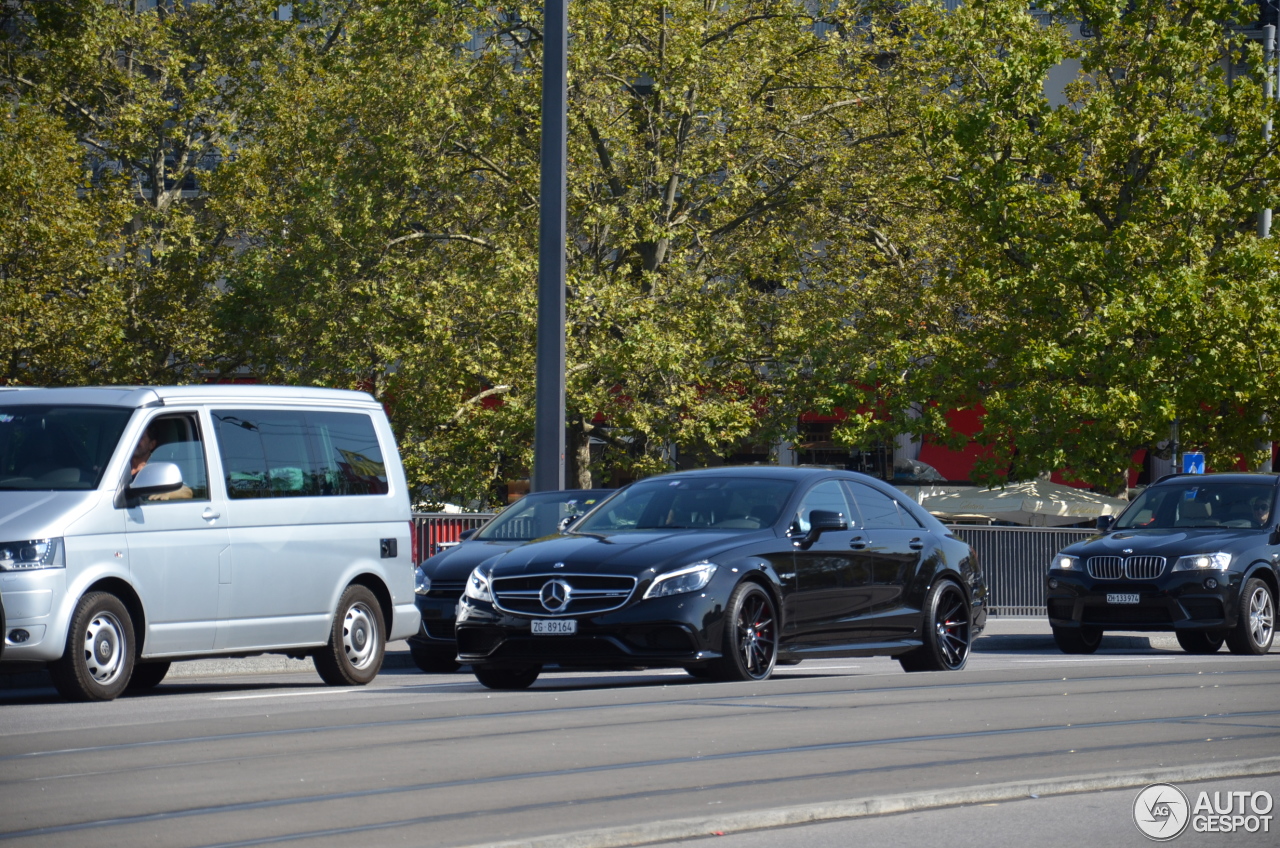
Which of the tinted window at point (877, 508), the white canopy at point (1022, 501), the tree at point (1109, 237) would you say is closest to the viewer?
the tinted window at point (877, 508)

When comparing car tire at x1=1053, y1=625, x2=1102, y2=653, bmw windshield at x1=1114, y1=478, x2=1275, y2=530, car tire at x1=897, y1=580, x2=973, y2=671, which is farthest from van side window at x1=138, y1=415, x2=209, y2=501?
bmw windshield at x1=1114, y1=478, x2=1275, y2=530

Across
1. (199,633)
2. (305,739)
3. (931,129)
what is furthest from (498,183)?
(305,739)

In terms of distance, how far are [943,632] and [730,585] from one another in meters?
2.94

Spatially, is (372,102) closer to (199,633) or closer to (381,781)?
(199,633)

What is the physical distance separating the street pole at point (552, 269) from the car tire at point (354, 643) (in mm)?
4033

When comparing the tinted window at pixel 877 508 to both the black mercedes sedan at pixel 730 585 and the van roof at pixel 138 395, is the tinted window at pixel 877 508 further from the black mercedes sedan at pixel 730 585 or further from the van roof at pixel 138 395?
the van roof at pixel 138 395

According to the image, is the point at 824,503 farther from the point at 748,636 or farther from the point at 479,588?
the point at 479,588

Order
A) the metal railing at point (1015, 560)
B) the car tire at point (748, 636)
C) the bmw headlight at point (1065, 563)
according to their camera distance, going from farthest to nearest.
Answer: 1. the metal railing at point (1015, 560)
2. the bmw headlight at point (1065, 563)
3. the car tire at point (748, 636)

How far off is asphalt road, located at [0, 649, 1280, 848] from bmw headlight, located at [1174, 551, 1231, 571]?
557 cm

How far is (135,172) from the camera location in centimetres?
3875

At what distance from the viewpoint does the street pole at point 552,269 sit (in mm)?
17359

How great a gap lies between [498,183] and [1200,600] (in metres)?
15.8

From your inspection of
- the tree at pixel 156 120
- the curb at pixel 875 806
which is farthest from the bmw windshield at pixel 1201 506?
the tree at pixel 156 120

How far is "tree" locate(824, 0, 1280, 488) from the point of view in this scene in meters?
27.8
